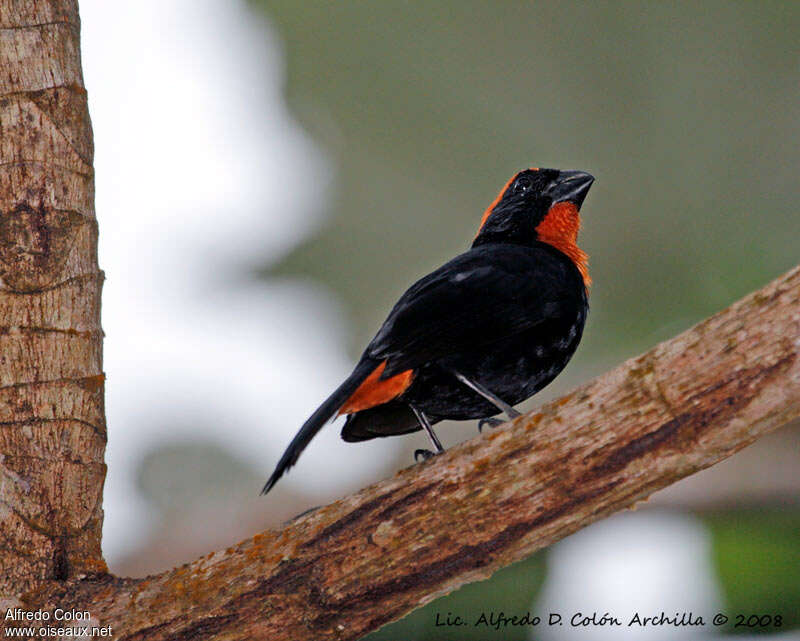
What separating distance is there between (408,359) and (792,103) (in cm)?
205

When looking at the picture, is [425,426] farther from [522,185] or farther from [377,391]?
[522,185]

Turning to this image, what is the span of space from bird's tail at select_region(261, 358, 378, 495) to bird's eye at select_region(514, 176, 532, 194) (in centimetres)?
136

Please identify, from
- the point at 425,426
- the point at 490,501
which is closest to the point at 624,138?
the point at 425,426

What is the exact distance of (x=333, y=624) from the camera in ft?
8.55

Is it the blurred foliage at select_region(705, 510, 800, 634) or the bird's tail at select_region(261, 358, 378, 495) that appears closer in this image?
the bird's tail at select_region(261, 358, 378, 495)

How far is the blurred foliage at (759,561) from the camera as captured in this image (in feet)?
12.8

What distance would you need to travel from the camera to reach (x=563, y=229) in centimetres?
404

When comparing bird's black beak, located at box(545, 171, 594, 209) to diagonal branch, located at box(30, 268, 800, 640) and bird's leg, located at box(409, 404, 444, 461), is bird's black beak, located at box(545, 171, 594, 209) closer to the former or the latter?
bird's leg, located at box(409, 404, 444, 461)

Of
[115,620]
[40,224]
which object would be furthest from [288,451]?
[40,224]

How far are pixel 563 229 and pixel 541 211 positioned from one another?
0.39 ft

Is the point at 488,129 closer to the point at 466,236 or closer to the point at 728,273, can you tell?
the point at 466,236

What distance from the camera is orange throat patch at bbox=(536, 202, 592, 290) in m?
3.92

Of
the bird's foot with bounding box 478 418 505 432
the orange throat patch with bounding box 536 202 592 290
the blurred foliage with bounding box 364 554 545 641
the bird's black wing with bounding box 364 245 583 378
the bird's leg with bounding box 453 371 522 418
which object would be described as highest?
the orange throat patch with bounding box 536 202 592 290

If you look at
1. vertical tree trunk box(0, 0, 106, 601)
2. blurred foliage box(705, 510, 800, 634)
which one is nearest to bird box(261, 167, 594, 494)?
vertical tree trunk box(0, 0, 106, 601)
